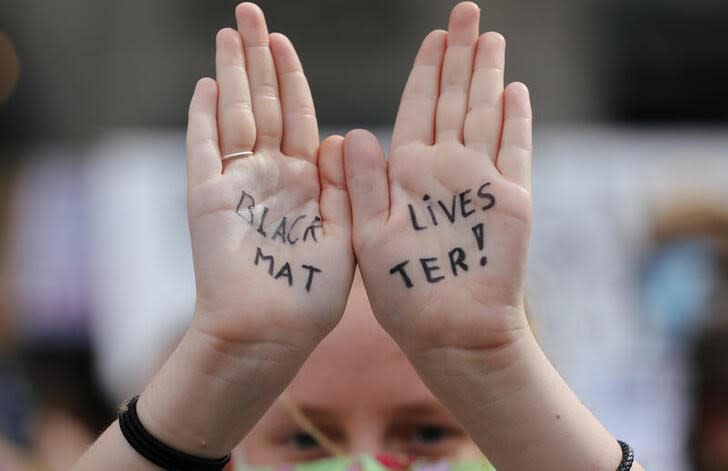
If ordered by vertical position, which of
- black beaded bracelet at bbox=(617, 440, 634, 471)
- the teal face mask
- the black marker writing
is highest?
the black marker writing

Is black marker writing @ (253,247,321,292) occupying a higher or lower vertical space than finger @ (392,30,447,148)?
lower

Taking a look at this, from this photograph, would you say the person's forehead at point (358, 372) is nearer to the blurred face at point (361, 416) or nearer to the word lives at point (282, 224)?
the blurred face at point (361, 416)

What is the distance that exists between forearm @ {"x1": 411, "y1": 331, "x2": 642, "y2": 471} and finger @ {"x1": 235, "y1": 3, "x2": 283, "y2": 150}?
47 cm

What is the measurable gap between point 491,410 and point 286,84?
2.14 feet

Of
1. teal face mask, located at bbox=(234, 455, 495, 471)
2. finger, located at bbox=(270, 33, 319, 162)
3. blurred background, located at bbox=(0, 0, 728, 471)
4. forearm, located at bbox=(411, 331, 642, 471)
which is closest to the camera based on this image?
forearm, located at bbox=(411, 331, 642, 471)

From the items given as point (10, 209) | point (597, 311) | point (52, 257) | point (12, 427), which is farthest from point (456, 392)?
point (10, 209)

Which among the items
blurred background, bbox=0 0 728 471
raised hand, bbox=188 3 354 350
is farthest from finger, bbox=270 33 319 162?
blurred background, bbox=0 0 728 471

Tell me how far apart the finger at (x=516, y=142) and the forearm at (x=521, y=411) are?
0.25 meters

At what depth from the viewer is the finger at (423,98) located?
5.63 ft

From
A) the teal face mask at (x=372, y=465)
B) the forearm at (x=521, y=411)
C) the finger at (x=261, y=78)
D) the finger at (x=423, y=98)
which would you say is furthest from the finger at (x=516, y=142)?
the teal face mask at (x=372, y=465)

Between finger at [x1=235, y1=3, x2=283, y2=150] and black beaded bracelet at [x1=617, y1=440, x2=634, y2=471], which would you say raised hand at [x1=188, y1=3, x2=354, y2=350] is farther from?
black beaded bracelet at [x1=617, y1=440, x2=634, y2=471]

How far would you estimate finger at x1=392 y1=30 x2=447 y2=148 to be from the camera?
1.72 m

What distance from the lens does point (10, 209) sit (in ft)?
18.5

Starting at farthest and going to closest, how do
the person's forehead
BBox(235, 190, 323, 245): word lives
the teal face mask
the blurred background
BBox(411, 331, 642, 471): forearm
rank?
the blurred background, the person's forehead, the teal face mask, BBox(235, 190, 323, 245): word lives, BBox(411, 331, 642, 471): forearm
